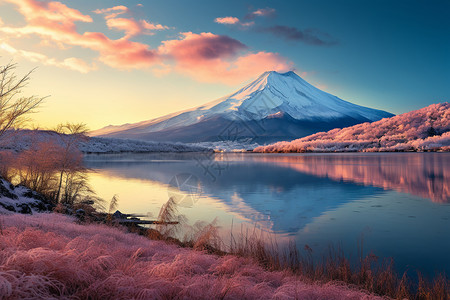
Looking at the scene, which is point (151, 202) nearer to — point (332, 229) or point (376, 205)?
point (332, 229)

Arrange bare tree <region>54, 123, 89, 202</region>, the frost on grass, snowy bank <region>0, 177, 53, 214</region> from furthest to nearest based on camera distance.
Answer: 1. bare tree <region>54, 123, 89, 202</region>
2. snowy bank <region>0, 177, 53, 214</region>
3. the frost on grass

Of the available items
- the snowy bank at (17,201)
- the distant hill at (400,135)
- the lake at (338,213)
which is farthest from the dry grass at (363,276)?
the distant hill at (400,135)

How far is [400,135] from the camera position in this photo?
111 m

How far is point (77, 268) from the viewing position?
11.7 feet

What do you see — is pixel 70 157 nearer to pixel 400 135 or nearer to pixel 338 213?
pixel 338 213

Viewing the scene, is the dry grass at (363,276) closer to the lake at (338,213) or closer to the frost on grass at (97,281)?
the lake at (338,213)

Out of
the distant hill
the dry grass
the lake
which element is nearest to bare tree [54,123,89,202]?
the lake

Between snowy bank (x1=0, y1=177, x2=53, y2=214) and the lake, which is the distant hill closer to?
the lake

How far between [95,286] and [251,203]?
15281mm

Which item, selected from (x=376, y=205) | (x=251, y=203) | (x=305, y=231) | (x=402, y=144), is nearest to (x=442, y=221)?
(x=376, y=205)

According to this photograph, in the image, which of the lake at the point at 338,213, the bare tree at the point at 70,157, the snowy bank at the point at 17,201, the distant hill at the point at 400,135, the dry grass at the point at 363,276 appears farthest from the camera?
the distant hill at the point at 400,135

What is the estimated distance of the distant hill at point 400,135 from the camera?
10038cm

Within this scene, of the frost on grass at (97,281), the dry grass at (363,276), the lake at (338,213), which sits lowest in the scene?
the lake at (338,213)

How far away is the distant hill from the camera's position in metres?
100
